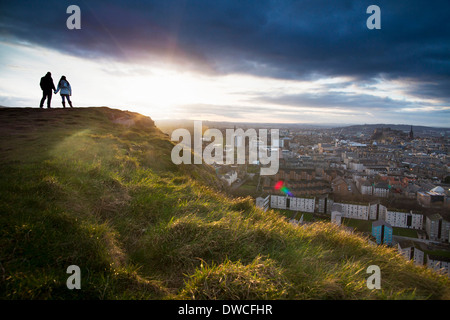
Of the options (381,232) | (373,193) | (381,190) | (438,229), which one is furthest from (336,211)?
(381,190)

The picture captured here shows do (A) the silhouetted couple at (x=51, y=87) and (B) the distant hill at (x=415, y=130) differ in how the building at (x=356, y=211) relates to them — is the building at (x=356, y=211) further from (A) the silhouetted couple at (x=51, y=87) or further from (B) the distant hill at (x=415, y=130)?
(B) the distant hill at (x=415, y=130)

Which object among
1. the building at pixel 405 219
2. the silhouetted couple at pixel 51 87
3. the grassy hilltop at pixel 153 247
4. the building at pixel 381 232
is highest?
the silhouetted couple at pixel 51 87

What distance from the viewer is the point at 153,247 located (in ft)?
11.0

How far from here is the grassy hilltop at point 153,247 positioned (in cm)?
241

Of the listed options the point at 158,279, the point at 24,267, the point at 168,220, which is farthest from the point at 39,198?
the point at 158,279

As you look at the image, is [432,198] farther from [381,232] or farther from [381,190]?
[381,232]

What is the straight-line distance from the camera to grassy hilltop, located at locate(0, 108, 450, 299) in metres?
2.41

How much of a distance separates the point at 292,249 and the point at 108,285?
254 centimetres

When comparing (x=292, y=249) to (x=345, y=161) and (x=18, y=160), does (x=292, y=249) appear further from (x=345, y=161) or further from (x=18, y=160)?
(x=345, y=161)

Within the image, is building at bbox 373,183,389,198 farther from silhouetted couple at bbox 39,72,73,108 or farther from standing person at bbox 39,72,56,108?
standing person at bbox 39,72,56,108

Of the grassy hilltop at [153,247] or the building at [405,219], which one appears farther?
the building at [405,219]

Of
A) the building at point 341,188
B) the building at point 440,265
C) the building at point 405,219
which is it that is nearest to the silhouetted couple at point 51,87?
the building at point 440,265
